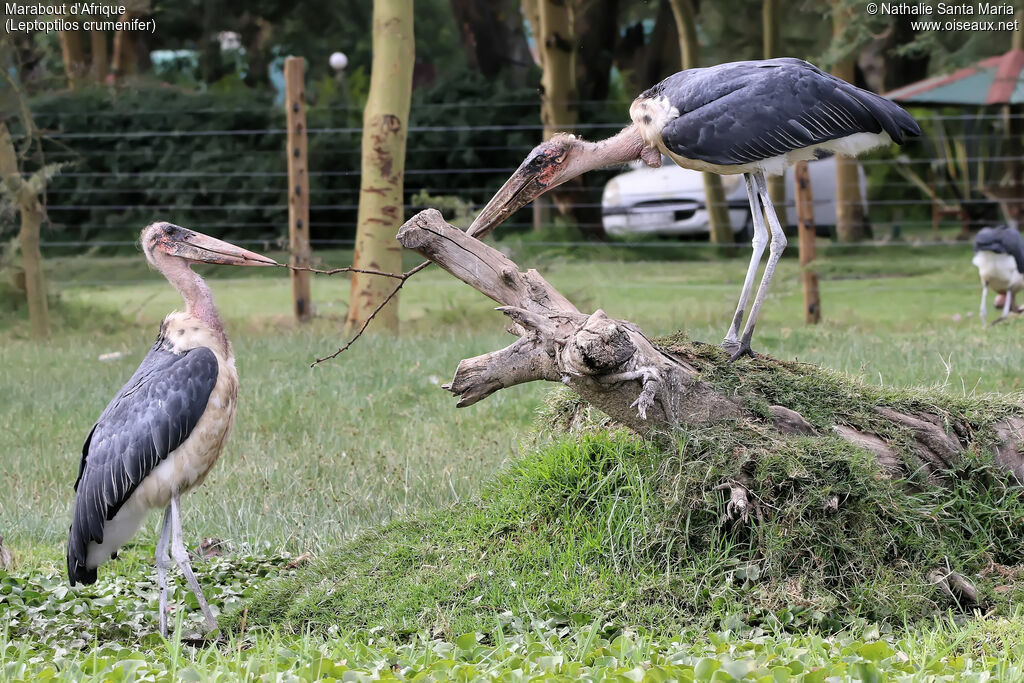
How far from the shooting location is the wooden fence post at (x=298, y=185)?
1067cm

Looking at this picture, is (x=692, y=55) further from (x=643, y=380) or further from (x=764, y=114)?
(x=643, y=380)

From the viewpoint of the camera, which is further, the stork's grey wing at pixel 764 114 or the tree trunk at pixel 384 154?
the tree trunk at pixel 384 154

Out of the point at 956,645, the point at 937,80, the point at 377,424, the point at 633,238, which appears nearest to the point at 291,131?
the point at 377,424

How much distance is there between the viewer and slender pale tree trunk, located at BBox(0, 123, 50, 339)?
398 inches

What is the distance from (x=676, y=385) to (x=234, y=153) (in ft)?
49.1

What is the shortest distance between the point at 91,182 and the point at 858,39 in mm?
12697

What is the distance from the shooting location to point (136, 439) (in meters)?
4.50

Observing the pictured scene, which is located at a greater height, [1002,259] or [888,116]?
[888,116]

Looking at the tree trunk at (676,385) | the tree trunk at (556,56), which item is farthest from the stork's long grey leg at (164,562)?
the tree trunk at (556,56)

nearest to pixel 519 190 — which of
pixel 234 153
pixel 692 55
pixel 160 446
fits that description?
pixel 160 446

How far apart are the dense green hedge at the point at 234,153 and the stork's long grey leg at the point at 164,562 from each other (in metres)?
13.0

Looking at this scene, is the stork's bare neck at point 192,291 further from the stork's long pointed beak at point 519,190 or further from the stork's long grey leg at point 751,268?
the stork's long grey leg at point 751,268

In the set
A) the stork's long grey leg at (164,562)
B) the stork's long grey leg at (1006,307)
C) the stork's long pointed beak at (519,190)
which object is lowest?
the stork's long grey leg at (164,562)

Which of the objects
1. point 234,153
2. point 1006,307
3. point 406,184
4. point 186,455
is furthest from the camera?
point 234,153
